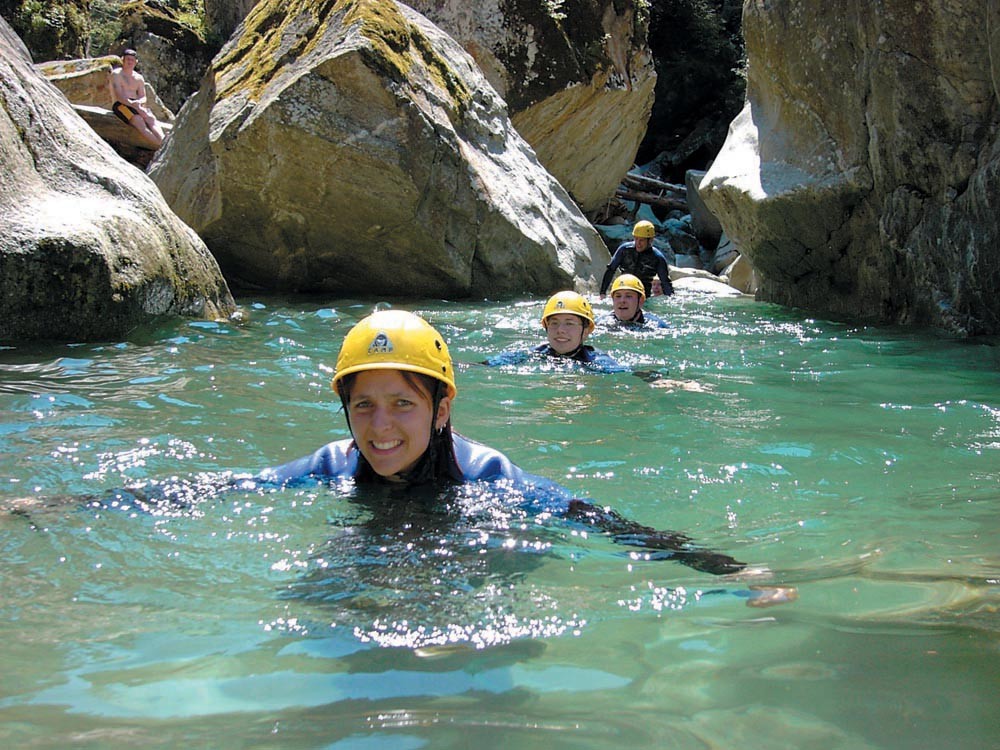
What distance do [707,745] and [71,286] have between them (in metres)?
6.51

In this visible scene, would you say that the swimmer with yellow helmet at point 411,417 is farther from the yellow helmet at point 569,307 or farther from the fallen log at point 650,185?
the fallen log at point 650,185

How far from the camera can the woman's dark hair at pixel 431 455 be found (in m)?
3.37

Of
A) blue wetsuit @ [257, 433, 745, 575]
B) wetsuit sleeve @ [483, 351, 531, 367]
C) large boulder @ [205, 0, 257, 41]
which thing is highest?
large boulder @ [205, 0, 257, 41]

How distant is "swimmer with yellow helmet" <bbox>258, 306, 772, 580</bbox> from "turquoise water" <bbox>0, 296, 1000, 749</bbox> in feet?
0.34

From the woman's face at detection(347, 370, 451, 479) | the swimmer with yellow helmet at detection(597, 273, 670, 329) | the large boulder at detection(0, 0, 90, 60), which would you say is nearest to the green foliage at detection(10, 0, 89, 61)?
the large boulder at detection(0, 0, 90, 60)

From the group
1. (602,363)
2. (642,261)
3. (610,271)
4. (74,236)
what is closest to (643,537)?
(602,363)

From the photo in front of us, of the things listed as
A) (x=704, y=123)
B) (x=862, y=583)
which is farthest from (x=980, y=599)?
(x=704, y=123)

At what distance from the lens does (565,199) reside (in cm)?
1480

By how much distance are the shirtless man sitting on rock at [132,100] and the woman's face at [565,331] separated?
29.3 ft

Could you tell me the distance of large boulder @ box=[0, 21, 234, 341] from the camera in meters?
6.89

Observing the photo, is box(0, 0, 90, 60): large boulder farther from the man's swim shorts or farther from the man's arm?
the man's arm

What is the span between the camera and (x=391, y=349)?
3256 mm

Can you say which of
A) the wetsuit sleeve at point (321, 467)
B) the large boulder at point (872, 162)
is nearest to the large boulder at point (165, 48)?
the large boulder at point (872, 162)

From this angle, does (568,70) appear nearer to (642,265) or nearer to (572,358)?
(642,265)
